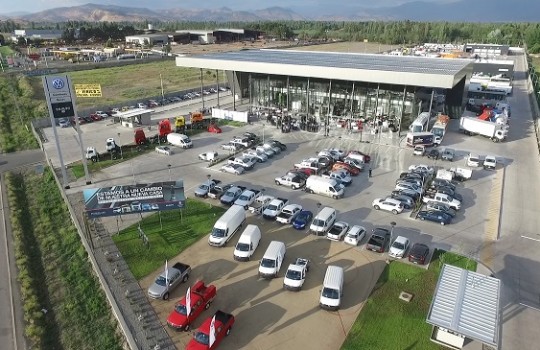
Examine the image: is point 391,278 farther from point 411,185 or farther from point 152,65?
point 152,65

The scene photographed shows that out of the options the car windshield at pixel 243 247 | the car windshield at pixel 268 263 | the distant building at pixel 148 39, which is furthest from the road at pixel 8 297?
the distant building at pixel 148 39

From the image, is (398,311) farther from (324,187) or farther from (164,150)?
(164,150)

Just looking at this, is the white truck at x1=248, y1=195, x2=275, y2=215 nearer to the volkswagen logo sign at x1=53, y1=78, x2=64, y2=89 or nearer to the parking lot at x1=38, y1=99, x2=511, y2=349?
the parking lot at x1=38, y1=99, x2=511, y2=349

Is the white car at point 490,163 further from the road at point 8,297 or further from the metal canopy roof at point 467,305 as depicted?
the road at point 8,297

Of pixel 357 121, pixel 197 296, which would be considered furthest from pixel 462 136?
pixel 197 296

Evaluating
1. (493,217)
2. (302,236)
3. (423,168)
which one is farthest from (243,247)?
(423,168)
